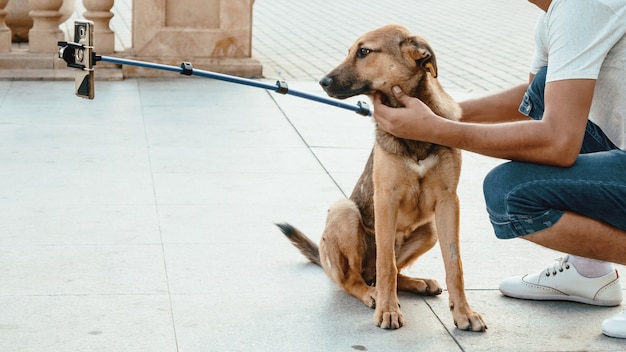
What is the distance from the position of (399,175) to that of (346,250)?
1.59ft

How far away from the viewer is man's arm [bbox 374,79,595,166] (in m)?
3.55

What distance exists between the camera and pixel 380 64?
3.90m

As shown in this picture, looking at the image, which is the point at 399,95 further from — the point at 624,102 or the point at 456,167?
the point at 624,102

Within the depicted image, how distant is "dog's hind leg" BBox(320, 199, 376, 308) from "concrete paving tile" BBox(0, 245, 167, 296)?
2.45ft

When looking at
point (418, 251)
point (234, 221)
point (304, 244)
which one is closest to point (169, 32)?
point (234, 221)

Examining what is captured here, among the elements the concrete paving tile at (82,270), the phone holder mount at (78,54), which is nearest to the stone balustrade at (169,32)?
the concrete paving tile at (82,270)

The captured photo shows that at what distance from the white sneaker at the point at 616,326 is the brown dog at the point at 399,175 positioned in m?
0.50

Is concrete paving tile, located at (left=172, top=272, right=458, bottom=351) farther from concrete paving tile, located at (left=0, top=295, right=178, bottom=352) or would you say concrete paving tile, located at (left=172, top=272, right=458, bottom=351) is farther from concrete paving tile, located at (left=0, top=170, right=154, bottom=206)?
concrete paving tile, located at (left=0, top=170, right=154, bottom=206)

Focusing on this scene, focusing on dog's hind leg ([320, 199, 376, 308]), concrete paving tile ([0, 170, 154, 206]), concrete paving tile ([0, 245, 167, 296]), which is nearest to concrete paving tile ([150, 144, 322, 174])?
concrete paving tile ([0, 170, 154, 206])

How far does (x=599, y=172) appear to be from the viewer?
3.73m

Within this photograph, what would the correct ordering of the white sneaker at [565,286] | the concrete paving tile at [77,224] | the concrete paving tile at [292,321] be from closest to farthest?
the concrete paving tile at [292,321] < the white sneaker at [565,286] < the concrete paving tile at [77,224]

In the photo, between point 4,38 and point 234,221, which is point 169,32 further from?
point 234,221

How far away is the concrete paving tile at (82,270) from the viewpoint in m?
4.26

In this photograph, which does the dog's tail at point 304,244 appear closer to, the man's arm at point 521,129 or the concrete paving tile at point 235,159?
the man's arm at point 521,129
